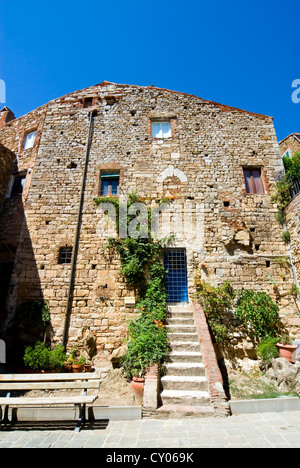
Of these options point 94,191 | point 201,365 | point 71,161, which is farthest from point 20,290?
point 201,365

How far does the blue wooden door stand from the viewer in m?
8.36

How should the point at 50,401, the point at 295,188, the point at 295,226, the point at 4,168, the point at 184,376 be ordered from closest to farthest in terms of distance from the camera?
1. the point at 50,401
2. the point at 184,376
3. the point at 295,226
4. the point at 295,188
5. the point at 4,168

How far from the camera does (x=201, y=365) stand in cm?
556

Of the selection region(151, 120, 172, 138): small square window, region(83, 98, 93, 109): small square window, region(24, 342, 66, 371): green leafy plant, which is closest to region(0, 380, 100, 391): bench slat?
region(24, 342, 66, 371): green leafy plant

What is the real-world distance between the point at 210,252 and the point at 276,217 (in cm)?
282

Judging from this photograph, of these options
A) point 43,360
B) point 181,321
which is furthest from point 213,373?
point 43,360

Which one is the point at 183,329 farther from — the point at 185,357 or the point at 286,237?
the point at 286,237

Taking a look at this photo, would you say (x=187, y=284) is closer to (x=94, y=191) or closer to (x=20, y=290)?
(x=94, y=191)

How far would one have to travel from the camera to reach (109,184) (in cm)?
975

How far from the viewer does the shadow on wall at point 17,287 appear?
7645 mm

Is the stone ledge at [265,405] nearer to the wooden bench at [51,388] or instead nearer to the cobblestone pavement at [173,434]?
the cobblestone pavement at [173,434]

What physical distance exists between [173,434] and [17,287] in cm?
677

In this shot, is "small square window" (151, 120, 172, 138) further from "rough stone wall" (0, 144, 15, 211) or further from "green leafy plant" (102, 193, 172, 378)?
"rough stone wall" (0, 144, 15, 211)

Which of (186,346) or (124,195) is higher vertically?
(124,195)
